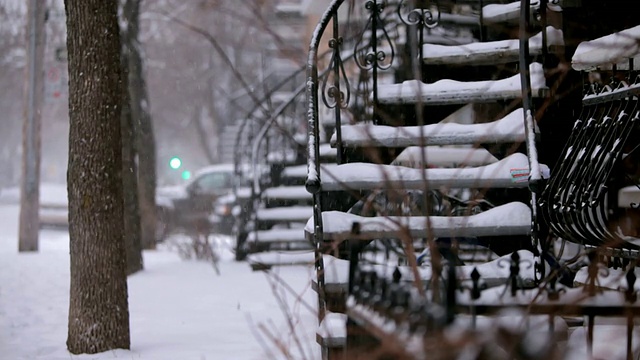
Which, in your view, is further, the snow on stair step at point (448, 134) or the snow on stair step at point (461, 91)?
the snow on stair step at point (461, 91)

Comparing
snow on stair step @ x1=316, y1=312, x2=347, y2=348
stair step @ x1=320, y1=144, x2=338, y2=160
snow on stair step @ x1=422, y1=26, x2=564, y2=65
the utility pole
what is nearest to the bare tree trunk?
the utility pole

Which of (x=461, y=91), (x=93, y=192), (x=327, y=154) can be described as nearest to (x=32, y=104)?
(x=327, y=154)

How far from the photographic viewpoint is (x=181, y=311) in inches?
305

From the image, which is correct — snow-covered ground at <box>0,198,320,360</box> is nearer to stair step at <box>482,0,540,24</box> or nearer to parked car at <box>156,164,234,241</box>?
stair step at <box>482,0,540,24</box>

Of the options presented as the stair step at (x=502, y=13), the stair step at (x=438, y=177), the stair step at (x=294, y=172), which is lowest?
the stair step at (x=294, y=172)

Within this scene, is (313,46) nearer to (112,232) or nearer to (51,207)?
(112,232)

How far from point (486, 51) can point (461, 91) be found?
52 cm

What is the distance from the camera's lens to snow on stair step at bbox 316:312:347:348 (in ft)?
14.1

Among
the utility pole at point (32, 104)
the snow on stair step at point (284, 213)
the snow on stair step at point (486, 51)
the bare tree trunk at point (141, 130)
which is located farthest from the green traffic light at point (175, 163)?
the snow on stair step at point (486, 51)

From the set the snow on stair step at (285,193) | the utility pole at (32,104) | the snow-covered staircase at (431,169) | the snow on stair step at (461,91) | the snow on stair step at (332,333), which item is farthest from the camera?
the utility pole at (32,104)

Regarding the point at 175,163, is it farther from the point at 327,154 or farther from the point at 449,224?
the point at 449,224

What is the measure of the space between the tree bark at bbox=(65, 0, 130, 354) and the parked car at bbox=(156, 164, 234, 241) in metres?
10.6

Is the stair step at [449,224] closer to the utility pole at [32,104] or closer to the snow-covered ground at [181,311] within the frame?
the snow-covered ground at [181,311]

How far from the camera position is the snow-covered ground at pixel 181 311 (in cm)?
563
